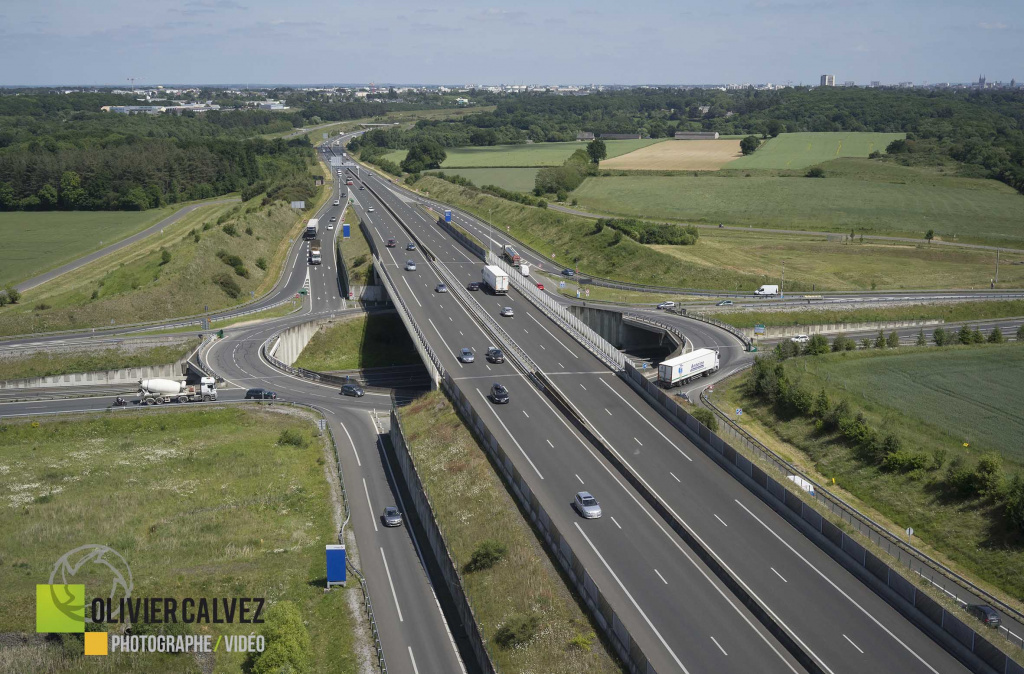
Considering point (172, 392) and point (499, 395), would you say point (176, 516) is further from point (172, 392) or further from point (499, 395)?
point (172, 392)

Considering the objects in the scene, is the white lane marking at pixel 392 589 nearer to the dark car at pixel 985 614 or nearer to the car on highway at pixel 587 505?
the car on highway at pixel 587 505

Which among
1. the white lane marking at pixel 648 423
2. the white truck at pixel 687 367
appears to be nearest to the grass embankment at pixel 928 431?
the white truck at pixel 687 367

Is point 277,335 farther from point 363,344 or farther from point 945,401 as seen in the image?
point 945,401

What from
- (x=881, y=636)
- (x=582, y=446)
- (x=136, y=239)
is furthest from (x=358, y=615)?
(x=136, y=239)

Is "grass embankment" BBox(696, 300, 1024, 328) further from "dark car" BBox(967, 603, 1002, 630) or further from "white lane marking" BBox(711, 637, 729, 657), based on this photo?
"white lane marking" BBox(711, 637, 729, 657)

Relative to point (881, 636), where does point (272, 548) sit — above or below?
below

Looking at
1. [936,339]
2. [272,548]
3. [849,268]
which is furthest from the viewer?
[849,268]

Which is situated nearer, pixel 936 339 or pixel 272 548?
pixel 272 548
